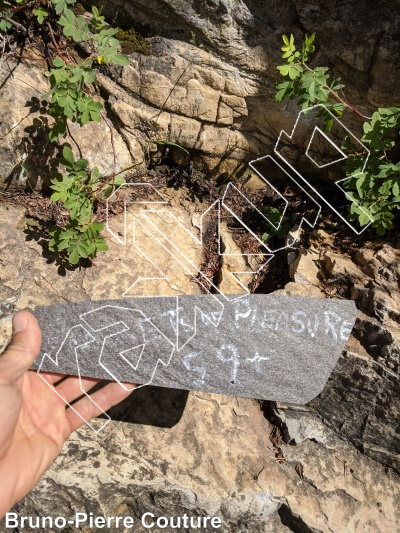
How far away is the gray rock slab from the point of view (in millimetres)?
Answer: 2496

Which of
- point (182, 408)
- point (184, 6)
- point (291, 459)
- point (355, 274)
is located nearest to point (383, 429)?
point (291, 459)

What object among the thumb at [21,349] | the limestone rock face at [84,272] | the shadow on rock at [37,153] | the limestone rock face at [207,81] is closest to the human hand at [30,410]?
the thumb at [21,349]

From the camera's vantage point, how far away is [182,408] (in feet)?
9.61

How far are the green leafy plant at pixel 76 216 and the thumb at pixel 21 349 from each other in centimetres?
68

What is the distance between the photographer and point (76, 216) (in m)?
3.00

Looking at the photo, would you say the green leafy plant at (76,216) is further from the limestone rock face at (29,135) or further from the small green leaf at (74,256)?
the limestone rock face at (29,135)

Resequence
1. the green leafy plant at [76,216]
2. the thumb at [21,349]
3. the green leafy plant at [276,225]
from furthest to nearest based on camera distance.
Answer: the green leafy plant at [276,225] < the green leafy plant at [76,216] < the thumb at [21,349]

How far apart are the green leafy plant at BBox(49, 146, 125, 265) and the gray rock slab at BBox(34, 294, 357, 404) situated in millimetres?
586

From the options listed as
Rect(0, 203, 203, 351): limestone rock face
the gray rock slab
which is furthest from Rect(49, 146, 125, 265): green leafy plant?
the gray rock slab

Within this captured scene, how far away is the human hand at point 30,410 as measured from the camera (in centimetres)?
224

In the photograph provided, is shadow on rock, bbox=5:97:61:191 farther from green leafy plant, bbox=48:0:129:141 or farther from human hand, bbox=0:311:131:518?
human hand, bbox=0:311:131:518

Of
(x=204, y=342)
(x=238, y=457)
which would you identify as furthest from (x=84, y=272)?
(x=238, y=457)

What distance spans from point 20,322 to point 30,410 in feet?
1.52

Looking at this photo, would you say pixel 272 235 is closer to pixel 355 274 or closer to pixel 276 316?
pixel 355 274
